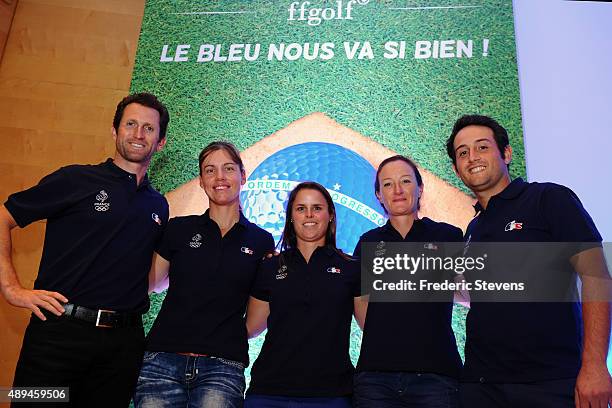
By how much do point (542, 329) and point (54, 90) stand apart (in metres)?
3.18

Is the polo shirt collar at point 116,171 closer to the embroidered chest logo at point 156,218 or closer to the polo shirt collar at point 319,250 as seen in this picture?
the embroidered chest logo at point 156,218

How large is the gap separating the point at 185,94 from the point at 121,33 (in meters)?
0.73

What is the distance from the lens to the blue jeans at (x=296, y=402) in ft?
6.26

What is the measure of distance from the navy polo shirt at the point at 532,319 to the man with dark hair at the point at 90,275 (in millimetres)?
1328

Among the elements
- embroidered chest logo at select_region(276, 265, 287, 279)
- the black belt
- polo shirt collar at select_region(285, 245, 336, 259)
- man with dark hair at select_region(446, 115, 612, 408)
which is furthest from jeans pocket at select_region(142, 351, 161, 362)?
man with dark hair at select_region(446, 115, 612, 408)

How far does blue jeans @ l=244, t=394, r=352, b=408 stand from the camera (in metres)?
1.91

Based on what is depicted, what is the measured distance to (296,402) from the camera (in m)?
1.91

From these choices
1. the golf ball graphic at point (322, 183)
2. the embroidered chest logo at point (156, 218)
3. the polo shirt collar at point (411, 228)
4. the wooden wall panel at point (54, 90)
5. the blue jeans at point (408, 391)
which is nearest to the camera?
the blue jeans at point (408, 391)

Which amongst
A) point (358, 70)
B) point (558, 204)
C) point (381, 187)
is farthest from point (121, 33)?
point (558, 204)

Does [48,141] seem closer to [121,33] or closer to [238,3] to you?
[121,33]

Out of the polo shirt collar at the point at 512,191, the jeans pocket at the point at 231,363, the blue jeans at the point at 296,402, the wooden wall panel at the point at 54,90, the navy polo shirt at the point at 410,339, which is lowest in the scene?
the blue jeans at the point at 296,402

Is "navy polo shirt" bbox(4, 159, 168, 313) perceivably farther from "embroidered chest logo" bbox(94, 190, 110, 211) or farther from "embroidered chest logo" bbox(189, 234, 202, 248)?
"embroidered chest logo" bbox(189, 234, 202, 248)

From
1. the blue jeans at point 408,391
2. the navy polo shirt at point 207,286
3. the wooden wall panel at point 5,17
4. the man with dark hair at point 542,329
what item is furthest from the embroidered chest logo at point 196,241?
the wooden wall panel at point 5,17

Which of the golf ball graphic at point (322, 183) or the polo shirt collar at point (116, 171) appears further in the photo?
the golf ball graphic at point (322, 183)
